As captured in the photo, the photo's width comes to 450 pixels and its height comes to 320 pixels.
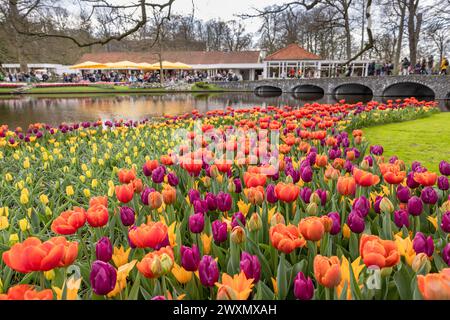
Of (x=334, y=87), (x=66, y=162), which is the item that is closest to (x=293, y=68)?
(x=334, y=87)

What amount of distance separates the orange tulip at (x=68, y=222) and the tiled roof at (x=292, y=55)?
4728cm

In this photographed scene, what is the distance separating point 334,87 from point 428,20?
42.4 ft

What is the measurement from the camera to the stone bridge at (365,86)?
29.0 metres

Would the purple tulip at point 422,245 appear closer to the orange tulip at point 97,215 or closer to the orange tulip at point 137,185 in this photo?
the orange tulip at point 97,215

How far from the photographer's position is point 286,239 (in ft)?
4.61

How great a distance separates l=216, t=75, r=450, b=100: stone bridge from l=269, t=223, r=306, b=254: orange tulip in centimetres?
3115

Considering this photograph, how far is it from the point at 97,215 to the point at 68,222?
0.12 metres

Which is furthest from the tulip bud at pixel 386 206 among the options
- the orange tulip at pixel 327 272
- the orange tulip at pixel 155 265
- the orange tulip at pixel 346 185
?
the orange tulip at pixel 155 265

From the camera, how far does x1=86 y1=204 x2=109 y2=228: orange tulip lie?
170 centimetres

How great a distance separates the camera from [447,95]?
28406mm

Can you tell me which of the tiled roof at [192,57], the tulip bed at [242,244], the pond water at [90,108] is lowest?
the pond water at [90,108]

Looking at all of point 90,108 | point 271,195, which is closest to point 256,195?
point 271,195

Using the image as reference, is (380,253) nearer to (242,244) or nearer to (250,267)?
(250,267)
